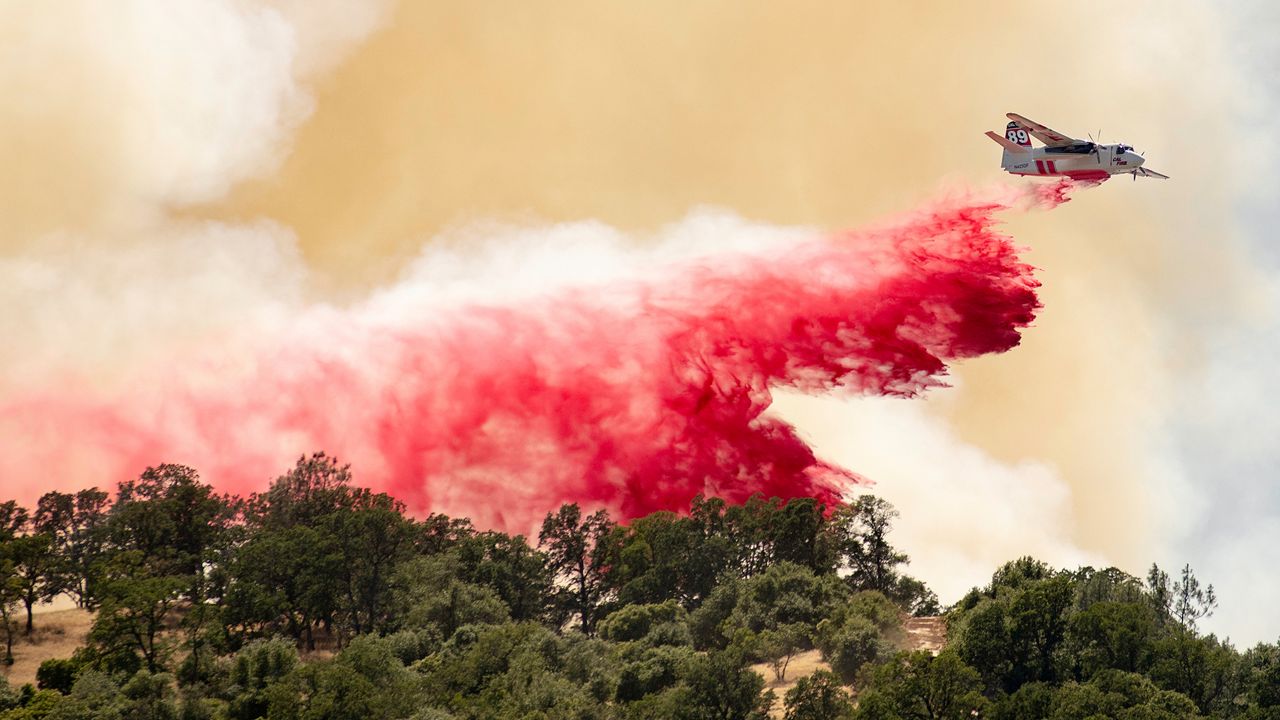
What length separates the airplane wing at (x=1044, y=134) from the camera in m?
107

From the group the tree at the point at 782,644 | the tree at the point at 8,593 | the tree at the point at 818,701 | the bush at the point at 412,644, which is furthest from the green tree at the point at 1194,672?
the tree at the point at 8,593

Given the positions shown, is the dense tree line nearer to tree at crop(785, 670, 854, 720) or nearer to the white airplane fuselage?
tree at crop(785, 670, 854, 720)

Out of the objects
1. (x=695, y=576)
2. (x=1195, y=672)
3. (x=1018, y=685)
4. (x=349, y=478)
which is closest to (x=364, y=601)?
(x=349, y=478)

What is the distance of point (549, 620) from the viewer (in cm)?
12531

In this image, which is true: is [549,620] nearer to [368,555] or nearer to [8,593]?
[368,555]

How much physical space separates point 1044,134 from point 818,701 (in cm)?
3957

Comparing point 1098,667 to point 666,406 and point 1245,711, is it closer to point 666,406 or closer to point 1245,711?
point 1245,711

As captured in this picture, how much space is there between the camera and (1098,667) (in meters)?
98.5

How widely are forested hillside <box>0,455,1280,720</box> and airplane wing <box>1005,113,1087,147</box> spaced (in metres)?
28.0

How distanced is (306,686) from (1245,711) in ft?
182

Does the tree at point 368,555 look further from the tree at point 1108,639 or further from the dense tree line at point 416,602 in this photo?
the tree at point 1108,639

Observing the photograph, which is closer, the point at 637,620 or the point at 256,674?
the point at 256,674

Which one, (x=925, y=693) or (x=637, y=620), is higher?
(x=637, y=620)

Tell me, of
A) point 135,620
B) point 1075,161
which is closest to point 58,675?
point 135,620
